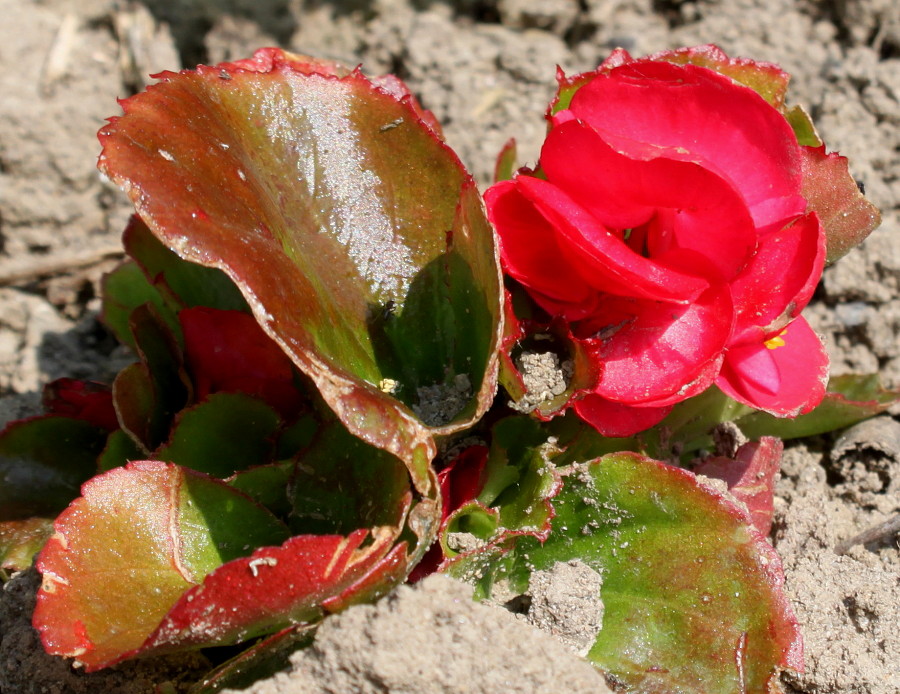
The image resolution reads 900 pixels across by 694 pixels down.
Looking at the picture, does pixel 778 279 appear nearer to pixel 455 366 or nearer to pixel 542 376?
pixel 542 376

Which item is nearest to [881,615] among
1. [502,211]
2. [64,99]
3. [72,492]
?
[502,211]

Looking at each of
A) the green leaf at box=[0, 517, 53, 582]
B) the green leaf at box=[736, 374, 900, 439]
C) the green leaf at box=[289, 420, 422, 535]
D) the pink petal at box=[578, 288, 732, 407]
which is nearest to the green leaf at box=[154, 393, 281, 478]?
the green leaf at box=[289, 420, 422, 535]

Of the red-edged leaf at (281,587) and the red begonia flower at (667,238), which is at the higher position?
the red begonia flower at (667,238)

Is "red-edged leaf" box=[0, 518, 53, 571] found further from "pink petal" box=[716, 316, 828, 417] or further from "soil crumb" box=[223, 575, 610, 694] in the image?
"pink petal" box=[716, 316, 828, 417]

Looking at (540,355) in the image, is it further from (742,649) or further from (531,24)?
(531,24)

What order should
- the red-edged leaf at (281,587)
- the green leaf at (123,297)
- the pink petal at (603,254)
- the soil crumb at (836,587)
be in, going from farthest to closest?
1. the green leaf at (123,297)
2. the soil crumb at (836,587)
3. the pink petal at (603,254)
4. the red-edged leaf at (281,587)

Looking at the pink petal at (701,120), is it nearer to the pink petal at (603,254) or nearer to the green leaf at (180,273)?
the pink petal at (603,254)

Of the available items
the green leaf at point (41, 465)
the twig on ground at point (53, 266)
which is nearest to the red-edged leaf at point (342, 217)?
the green leaf at point (41, 465)
